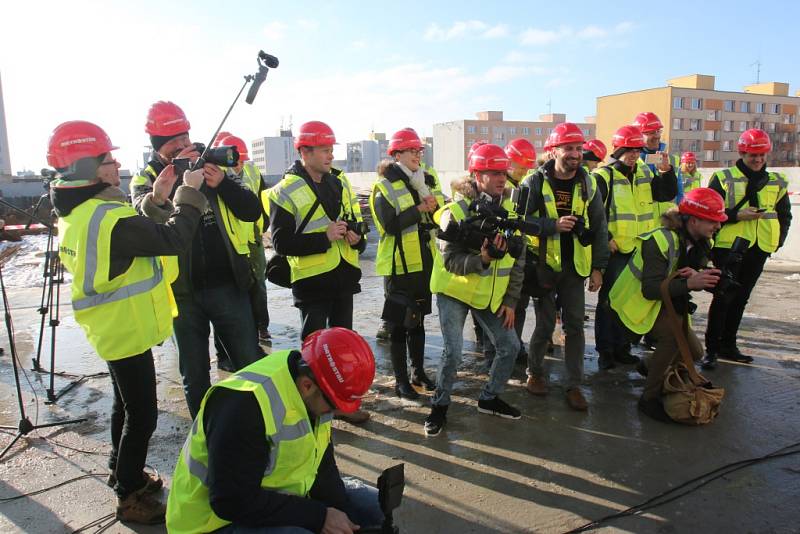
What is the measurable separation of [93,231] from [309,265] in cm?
150

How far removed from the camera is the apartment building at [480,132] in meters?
78.8

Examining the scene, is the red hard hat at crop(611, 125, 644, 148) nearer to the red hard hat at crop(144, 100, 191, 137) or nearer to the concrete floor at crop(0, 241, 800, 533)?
the concrete floor at crop(0, 241, 800, 533)

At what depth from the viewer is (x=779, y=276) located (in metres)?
8.97

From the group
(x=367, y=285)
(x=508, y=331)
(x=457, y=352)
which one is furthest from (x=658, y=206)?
(x=367, y=285)

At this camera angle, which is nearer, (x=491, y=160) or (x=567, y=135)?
(x=491, y=160)

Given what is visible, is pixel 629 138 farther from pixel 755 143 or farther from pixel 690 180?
pixel 690 180

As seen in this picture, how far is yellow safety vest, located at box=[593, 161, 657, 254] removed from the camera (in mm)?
5004

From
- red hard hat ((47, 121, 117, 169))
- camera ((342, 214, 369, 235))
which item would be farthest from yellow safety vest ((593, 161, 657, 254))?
red hard hat ((47, 121, 117, 169))

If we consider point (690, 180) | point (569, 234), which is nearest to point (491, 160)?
point (569, 234)

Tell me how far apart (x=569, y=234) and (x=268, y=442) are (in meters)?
2.98

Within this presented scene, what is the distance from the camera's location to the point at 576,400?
4027 mm

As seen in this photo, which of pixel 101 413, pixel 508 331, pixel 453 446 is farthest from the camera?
pixel 101 413

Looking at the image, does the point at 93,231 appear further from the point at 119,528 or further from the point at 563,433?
the point at 563,433

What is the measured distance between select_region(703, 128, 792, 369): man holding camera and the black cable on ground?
1750 mm
